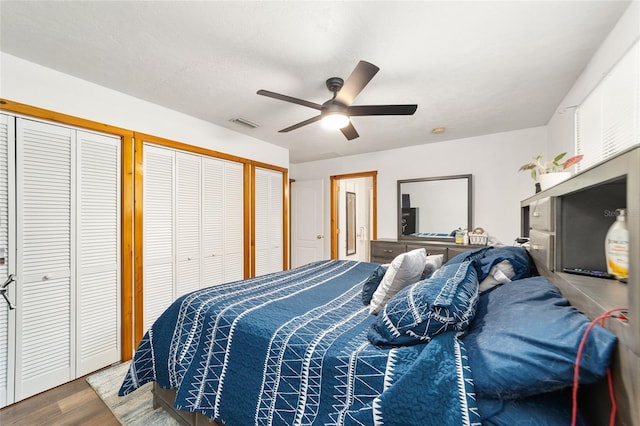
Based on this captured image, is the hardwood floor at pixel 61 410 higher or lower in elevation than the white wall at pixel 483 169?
lower

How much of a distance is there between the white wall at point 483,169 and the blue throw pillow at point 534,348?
9.92 feet

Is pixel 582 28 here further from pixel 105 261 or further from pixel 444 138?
pixel 105 261

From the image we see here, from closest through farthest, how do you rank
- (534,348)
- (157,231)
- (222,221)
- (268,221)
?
(534,348)
(157,231)
(222,221)
(268,221)

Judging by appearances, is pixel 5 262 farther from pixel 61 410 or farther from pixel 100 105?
pixel 100 105

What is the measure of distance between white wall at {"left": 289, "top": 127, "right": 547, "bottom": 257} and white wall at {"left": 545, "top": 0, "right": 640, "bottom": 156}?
1.23ft

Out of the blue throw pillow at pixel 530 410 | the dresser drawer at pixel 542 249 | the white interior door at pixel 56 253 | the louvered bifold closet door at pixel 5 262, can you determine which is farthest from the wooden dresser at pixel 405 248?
the louvered bifold closet door at pixel 5 262

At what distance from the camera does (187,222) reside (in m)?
3.07

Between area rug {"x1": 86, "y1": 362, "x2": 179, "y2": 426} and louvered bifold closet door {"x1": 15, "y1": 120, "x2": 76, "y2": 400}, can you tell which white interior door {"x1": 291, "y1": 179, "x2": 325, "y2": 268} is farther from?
louvered bifold closet door {"x1": 15, "y1": 120, "x2": 76, "y2": 400}

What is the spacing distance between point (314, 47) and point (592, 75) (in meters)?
2.00

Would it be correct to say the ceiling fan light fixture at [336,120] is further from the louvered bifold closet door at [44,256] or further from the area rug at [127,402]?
the area rug at [127,402]

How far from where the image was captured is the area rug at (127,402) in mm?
1750

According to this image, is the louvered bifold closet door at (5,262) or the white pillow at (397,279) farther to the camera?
the louvered bifold closet door at (5,262)

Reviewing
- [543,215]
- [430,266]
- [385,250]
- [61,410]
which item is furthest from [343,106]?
[61,410]

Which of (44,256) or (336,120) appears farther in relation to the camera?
(336,120)
